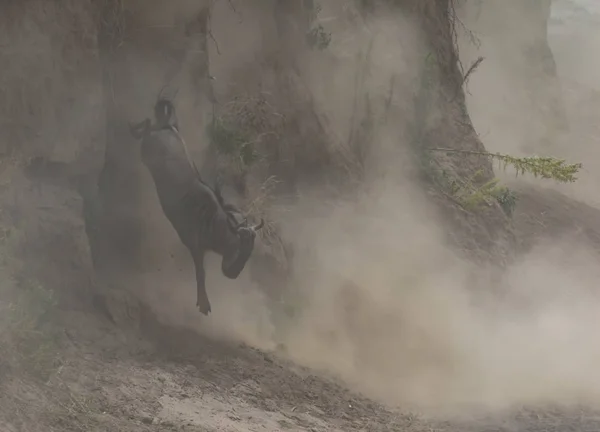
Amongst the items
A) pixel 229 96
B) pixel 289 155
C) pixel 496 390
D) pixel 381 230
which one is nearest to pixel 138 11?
pixel 229 96

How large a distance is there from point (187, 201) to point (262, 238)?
1.09 m

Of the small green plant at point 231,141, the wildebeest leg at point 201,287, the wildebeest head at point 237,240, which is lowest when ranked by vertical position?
the wildebeest leg at point 201,287

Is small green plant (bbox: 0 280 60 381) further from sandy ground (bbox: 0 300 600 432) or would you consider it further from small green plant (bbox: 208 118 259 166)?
small green plant (bbox: 208 118 259 166)

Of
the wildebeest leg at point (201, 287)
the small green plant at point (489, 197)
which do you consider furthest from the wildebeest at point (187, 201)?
the small green plant at point (489, 197)

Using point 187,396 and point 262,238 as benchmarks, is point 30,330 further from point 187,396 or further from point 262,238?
point 262,238

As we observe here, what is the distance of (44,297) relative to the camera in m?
4.85

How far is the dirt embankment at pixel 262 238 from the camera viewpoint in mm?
5039

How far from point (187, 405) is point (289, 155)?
3.63 m

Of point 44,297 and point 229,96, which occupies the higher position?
point 229,96

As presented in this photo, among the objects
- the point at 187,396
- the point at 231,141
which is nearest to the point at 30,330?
the point at 187,396

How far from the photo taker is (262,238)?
700 cm

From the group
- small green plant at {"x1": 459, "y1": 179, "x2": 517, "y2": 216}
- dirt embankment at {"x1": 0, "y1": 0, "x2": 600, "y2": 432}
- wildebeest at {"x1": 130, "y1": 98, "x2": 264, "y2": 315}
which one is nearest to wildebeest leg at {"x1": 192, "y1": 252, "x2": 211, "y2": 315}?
wildebeest at {"x1": 130, "y1": 98, "x2": 264, "y2": 315}

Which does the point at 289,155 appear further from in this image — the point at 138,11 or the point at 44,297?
the point at 44,297

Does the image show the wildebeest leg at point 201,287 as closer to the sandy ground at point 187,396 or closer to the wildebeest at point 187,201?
the wildebeest at point 187,201
